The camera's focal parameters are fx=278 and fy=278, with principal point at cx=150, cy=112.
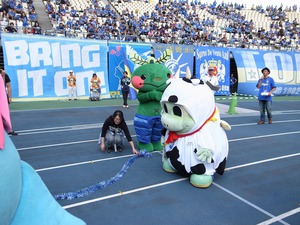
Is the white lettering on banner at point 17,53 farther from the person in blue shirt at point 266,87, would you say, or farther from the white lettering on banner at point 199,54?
the person in blue shirt at point 266,87

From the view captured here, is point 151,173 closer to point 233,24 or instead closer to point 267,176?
point 267,176

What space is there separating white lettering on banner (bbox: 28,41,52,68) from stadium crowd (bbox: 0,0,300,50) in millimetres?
1624

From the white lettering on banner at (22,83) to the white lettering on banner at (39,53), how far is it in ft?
1.91

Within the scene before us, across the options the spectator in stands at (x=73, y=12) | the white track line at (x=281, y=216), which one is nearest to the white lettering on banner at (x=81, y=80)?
the spectator in stands at (x=73, y=12)

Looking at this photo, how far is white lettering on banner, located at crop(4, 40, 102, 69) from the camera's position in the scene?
1235cm

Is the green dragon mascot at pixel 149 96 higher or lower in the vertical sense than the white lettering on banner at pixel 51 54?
lower

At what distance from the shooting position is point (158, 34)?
21297 millimetres

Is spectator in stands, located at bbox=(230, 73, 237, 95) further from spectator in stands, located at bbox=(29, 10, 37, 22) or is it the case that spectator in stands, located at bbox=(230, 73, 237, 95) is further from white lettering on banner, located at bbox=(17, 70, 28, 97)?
spectator in stands, located at bbox=(29, 10, 37, 22)

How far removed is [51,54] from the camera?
43.5 feet

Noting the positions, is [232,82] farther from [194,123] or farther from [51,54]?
[194,123]

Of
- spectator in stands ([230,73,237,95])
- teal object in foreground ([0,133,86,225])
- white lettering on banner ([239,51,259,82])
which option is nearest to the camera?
teal object in foreground ([0,133,86,225])

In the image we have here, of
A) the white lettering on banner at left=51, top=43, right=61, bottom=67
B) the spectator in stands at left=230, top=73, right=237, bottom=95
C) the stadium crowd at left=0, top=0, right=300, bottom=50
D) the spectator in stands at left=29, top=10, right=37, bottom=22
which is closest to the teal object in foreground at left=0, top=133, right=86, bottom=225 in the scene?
the white lettering on banner at left=51, top=43, right=61, bottom=67

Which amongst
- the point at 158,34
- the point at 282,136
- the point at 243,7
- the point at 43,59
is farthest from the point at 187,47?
the point at 243,7

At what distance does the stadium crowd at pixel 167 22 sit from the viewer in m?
17.5
